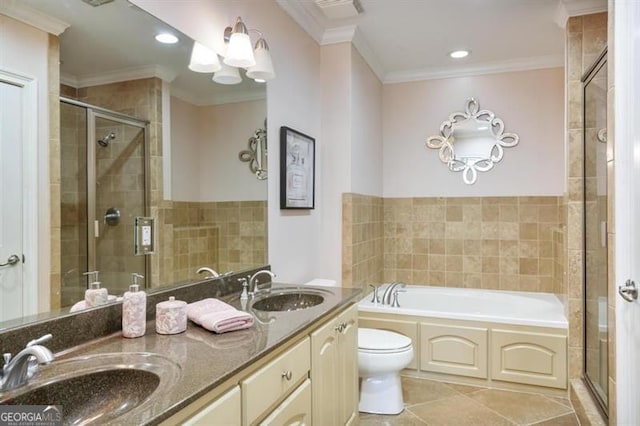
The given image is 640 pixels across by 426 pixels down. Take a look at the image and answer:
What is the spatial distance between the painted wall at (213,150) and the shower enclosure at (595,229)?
197 centimetres

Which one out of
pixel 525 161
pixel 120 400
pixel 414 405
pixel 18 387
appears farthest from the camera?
pixel 525 161

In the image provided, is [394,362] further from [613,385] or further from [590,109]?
[590,109]

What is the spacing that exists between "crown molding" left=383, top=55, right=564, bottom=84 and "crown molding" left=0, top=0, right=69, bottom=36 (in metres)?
3.38

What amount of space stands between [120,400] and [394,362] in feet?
5.88

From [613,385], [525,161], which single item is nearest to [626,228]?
[613,385]

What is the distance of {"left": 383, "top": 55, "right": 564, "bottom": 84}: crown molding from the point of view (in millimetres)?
3807

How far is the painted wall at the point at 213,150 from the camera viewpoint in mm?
1938

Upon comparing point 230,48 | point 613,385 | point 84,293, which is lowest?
point 613,385

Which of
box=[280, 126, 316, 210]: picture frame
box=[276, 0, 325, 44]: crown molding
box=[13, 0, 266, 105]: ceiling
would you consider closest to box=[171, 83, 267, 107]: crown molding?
box=[13, 0, 266, 105]: ceiling

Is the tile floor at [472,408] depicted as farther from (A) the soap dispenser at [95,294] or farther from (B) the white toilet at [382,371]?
(A) the soap dispenser at [95,294]

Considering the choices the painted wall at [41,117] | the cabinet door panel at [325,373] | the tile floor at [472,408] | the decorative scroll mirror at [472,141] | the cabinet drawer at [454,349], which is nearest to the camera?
the painted wall at [41,117]

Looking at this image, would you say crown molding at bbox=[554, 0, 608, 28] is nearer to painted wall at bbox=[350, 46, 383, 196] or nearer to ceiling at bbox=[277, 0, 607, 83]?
ceiling at bbox=[277, 0, 607, 83]

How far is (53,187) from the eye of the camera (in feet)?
4.26

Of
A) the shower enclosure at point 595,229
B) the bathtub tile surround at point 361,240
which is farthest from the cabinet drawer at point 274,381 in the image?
the shower enclosure at point 595,229
